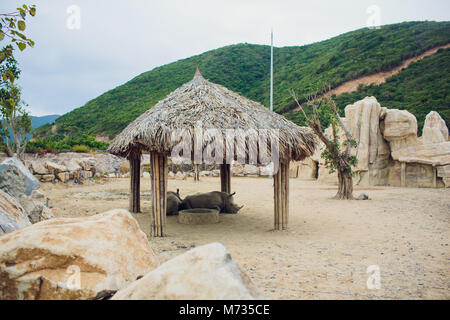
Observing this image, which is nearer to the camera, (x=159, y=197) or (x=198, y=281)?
(x=198, y=281)

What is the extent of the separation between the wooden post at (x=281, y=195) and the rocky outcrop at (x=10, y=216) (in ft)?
14.9

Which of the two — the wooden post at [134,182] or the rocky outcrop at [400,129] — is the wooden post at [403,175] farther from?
the wooden post at [134,182]

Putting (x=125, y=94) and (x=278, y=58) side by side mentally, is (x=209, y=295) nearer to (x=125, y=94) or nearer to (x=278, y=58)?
(x=125, y=94)

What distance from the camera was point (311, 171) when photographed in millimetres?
22453

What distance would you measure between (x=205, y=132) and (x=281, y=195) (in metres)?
2.15

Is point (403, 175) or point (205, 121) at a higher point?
point (205, 121)

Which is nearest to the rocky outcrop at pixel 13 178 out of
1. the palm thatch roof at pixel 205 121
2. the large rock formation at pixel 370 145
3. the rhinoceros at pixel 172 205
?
the palm thatch roof at pixel 205 121

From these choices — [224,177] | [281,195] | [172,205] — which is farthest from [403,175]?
[172,205]

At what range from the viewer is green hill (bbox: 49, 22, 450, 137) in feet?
123

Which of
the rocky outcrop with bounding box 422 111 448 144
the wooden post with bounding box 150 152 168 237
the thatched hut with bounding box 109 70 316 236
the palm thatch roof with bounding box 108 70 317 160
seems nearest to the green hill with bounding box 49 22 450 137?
the rocky outcrop with bounding box 422 111 448 144

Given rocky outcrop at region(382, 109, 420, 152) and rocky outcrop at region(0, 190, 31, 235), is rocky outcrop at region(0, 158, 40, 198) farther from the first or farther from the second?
rocky outcrop at region(382, 109, 420, 152)

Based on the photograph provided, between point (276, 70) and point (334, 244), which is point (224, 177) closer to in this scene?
point (334, 244)

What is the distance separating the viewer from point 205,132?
594cm

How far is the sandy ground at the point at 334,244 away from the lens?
3594mm
